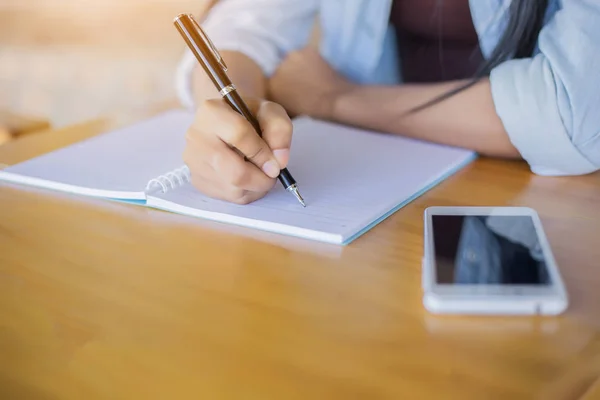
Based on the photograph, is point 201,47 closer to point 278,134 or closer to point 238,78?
point 278,134

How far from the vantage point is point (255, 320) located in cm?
40

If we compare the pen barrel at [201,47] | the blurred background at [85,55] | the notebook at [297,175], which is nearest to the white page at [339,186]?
the notebook at [297,175]

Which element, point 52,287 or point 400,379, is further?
point 52,287

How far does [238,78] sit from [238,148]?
30cm

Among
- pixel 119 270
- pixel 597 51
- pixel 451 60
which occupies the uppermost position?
pixel 119 270

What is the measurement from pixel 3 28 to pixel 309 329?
6.10ft

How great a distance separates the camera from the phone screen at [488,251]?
0.41 m

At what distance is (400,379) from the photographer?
344 mm

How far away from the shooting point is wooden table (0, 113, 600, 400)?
34cm

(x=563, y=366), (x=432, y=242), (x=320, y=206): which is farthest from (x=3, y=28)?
(x=563, y=366)

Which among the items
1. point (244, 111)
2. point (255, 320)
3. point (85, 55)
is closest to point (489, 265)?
point (255, 320)

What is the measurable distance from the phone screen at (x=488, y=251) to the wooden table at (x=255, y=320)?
0.08 feet

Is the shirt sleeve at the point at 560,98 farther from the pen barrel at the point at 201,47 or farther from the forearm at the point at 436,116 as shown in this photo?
the pen barrel at the point at 201,47

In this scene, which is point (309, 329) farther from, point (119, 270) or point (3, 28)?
point (3, 28)
